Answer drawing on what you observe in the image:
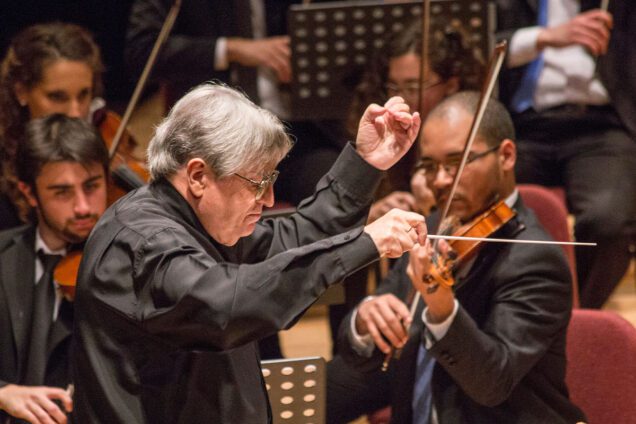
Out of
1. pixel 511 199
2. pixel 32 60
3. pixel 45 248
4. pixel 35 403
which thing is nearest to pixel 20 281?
pixel 45 248

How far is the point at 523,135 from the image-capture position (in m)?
3.71

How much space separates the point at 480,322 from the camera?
2.41 meters

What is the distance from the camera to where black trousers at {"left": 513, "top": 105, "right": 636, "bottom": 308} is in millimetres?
3408

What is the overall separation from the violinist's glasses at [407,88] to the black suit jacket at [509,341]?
39.6 inches

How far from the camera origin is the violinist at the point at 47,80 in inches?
129

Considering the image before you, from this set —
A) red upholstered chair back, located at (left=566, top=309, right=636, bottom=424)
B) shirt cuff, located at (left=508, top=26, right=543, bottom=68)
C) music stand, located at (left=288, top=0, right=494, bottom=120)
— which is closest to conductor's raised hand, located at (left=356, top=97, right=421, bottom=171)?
red upholstered chair back, located at (left=566, top=309, right=636, bottom=424)

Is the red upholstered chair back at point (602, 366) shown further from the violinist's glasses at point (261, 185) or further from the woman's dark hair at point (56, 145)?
the woman's dark hair at point (56, 145)

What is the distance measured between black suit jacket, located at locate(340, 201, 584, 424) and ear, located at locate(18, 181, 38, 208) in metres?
1.16

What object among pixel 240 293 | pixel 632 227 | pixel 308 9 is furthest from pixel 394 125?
pixel 632 227

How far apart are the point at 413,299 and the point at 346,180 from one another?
576 millimetres

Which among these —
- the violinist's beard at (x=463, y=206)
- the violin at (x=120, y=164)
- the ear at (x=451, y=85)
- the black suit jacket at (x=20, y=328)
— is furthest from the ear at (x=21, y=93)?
the violinist's beard at (x=463, y=206)

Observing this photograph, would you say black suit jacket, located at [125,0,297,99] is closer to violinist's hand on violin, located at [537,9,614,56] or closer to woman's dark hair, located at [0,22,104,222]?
woman's dark hair, located at [0,22,104,222]

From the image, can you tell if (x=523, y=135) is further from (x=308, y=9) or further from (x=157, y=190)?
(x=157, y=190)

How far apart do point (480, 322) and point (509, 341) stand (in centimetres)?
15
